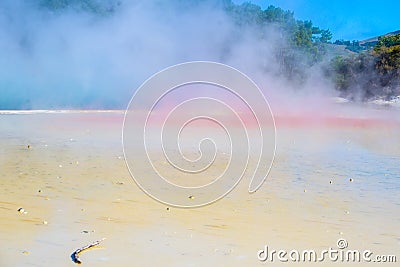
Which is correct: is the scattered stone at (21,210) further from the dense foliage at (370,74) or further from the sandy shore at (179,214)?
the dense foliage at (370,74)

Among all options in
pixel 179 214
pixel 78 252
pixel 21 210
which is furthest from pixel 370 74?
pixel 78 252

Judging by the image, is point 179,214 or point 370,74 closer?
point 179,214

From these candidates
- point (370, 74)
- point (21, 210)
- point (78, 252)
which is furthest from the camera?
point (370, 74)

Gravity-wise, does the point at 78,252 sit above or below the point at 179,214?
below

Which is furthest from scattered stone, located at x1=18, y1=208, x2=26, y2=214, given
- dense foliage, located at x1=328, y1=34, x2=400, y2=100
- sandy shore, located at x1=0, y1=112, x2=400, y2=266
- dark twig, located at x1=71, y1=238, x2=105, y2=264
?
dense foliage, located at x1=328, y1=34, x2=400, y2=100

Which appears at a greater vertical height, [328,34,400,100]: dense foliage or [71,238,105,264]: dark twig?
[328,34,400,100]: dense foliage

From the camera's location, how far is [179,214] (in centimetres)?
365

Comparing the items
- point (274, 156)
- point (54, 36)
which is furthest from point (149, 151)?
point (54, 36)

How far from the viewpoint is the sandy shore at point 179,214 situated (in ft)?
9.39

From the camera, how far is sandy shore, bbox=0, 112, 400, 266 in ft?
9.39

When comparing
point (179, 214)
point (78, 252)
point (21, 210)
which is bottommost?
point (78, 252)

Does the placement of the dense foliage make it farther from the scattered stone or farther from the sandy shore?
the scattered stone

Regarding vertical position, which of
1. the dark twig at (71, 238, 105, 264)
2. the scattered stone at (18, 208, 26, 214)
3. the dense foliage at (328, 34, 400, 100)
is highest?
the dense foliage at (328, 34, 400, 100)

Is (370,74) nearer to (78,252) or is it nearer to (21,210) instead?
(21,210)
